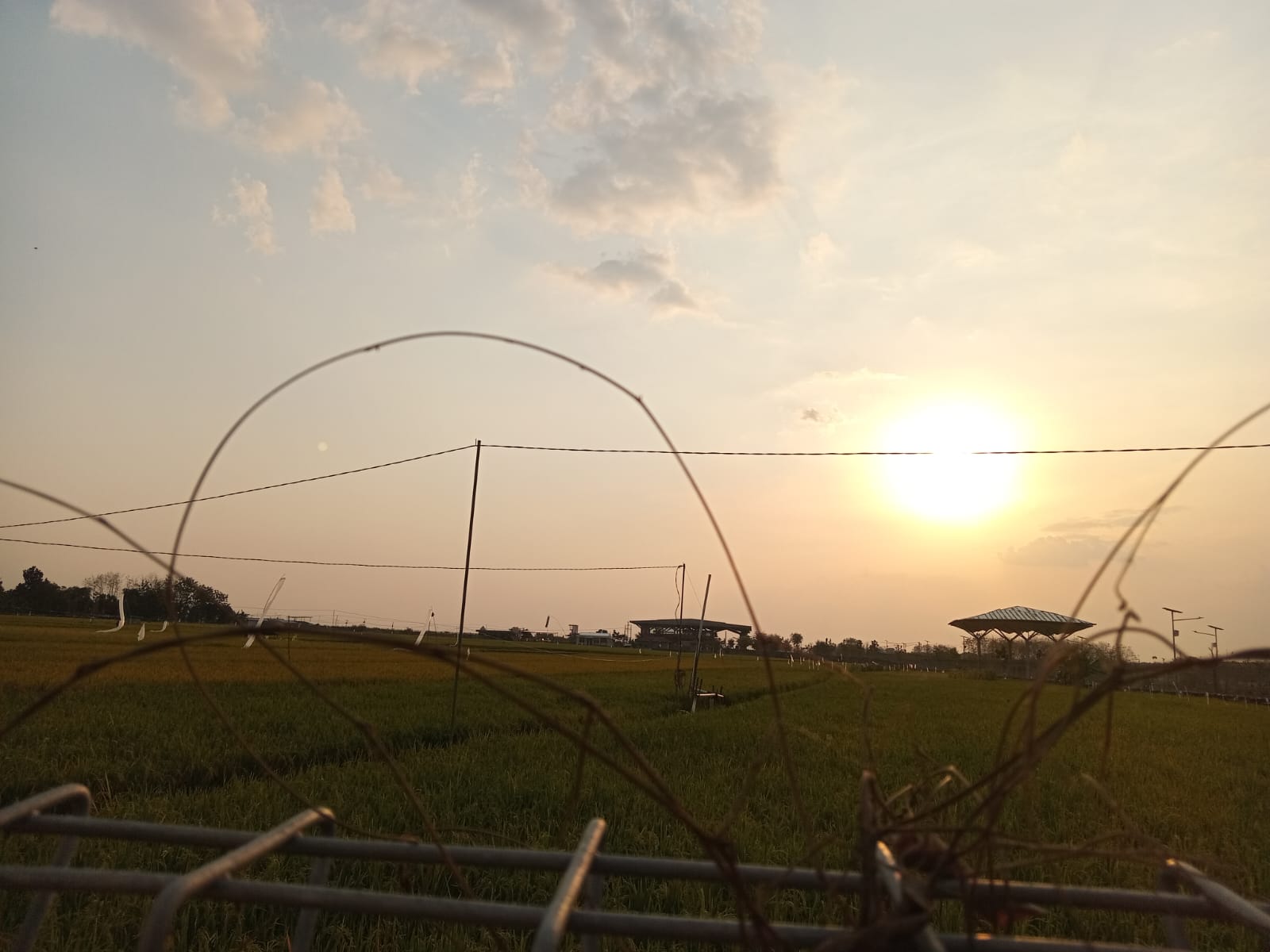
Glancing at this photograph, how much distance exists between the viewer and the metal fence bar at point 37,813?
151 centimetres

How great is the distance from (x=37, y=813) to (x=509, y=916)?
3.78 ft

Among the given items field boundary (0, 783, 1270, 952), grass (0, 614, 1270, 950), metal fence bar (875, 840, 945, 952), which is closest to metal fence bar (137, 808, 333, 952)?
field boundary (0, 783, 1270, 952)

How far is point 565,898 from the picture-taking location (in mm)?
1030

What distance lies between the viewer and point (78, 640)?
35.1m

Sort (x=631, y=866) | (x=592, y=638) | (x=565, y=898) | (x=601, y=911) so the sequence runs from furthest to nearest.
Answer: (x=592, y=638)
(x=631, y=866)
(x=601, y=911)
(x=565, y=898)

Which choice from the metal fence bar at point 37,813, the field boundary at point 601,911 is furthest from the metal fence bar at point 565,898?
the metal fence bar at point 37,813

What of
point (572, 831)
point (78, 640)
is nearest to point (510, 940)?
point (572, 831)

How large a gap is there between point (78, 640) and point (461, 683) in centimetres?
2219

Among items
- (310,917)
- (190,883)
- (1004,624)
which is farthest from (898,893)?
(1004,624)

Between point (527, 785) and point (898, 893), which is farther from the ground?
point (898, 893)

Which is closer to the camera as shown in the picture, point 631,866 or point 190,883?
point 190,883

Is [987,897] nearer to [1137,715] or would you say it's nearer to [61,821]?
[61,821]

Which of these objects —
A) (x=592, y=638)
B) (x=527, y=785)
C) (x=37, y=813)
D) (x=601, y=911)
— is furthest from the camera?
(x=592, y=638)

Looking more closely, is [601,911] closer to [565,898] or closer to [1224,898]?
[565,898]
